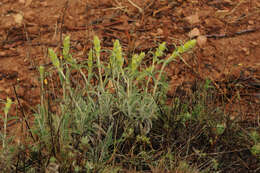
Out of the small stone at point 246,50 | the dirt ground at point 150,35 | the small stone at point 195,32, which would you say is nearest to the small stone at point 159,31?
the dirt ground at point 150,35

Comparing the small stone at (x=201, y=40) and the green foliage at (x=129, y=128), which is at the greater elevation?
the small stone at (x=201, y=40)

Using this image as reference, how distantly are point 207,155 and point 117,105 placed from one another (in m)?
0.52

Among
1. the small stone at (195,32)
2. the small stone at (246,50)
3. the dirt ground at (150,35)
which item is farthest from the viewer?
the small stone at (195,32)

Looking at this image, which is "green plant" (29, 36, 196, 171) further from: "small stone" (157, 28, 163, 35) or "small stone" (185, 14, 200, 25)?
"small stone" (185, 14, 200, 25)

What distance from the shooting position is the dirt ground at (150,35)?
204 centimetres

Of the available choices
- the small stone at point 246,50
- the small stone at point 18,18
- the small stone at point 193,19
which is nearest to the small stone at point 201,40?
the small stone at point 193,19

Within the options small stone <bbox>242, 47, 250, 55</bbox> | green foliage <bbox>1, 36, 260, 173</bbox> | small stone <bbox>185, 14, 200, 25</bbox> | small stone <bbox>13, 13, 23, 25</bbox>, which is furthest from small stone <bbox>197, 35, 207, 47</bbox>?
small stone <bbox>13, 13, 23, 25</bbox>

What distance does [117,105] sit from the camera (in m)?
1.60

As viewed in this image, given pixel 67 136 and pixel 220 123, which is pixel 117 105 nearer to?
pixel 67 136

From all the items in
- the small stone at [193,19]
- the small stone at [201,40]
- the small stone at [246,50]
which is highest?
the small stone at [193,19]

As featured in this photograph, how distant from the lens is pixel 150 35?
236 centimetres

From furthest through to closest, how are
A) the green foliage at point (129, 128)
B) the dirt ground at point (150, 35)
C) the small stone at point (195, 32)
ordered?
the small stone at point (195, 32)
the dirt ground at point (150, 35)
the green foliage at point (129, 128)

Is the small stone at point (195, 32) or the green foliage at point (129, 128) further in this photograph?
the small stone at point (195, 32)

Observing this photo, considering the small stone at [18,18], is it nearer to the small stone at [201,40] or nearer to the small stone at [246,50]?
the small stone at [201,40]
